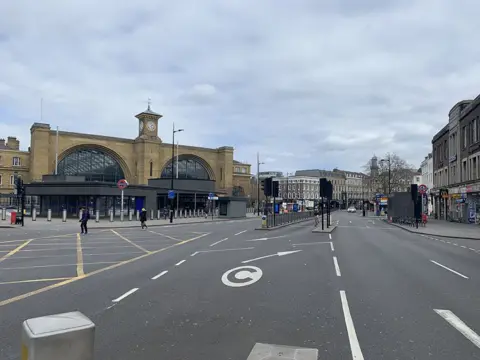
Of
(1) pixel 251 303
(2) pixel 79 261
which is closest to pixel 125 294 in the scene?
(1) pixel 251 303

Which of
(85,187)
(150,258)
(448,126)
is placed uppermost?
(448,126)

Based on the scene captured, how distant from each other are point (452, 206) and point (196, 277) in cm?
4949

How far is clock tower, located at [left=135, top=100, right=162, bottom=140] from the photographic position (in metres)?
87.6

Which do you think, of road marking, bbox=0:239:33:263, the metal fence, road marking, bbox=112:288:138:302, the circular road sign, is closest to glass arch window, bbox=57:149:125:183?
the metal fence

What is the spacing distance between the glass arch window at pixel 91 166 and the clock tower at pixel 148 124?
8.64m

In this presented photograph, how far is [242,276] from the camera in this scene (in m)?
10.9

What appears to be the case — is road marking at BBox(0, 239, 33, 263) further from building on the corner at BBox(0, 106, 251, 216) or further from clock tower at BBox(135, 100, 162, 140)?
clock tower at BBox(135, 100, 162, 140)

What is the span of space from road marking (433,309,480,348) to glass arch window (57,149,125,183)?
81413 mm

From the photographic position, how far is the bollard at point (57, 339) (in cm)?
287

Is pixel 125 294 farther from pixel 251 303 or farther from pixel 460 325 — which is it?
pixel 460 325

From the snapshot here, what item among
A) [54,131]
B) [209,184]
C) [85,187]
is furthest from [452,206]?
[54,131]

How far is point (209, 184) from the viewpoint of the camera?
69.9 meters

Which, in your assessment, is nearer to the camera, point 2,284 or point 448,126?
point 2,284

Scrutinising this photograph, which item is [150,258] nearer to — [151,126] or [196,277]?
[196,277]
